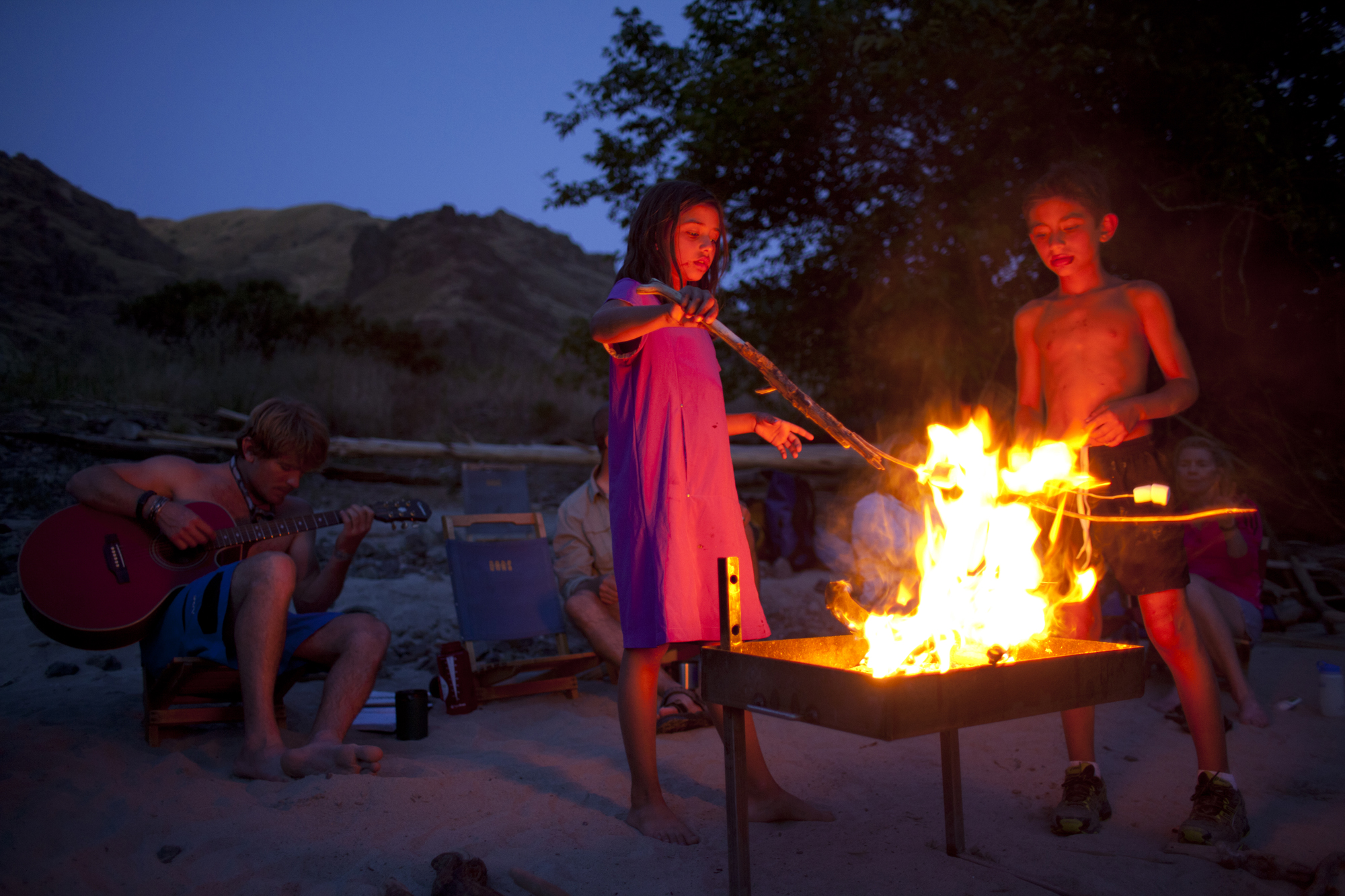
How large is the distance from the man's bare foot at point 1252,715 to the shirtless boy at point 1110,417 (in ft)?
4.60

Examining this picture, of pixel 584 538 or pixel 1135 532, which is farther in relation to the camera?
pixel 584 538

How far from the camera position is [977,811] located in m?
2.74

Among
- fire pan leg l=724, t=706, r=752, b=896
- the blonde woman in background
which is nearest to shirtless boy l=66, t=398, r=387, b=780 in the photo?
fire pan leg l=724, t=706, r=752, b=896

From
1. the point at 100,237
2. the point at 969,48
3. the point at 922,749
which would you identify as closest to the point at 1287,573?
the point at 922,749

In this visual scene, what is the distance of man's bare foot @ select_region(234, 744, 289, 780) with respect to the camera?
9.21 feet

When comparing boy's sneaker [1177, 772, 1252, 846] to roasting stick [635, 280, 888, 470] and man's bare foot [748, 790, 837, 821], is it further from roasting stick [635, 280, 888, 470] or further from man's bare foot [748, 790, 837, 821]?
roasting stick [635, 280, 888, 470]

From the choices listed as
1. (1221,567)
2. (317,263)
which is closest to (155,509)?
(1221,567)

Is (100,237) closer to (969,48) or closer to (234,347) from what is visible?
(234,347)

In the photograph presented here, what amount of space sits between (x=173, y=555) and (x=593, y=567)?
2158 millimetres

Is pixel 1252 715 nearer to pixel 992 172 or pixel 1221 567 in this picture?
pixel 1221 567

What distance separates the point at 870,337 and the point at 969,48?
2745 mm

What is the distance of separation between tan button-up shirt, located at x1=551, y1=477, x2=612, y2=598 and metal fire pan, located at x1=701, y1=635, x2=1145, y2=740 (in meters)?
2.72

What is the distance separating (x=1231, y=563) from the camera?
14.8 feet

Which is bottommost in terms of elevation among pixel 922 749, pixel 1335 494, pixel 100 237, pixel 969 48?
pixel 922 749
